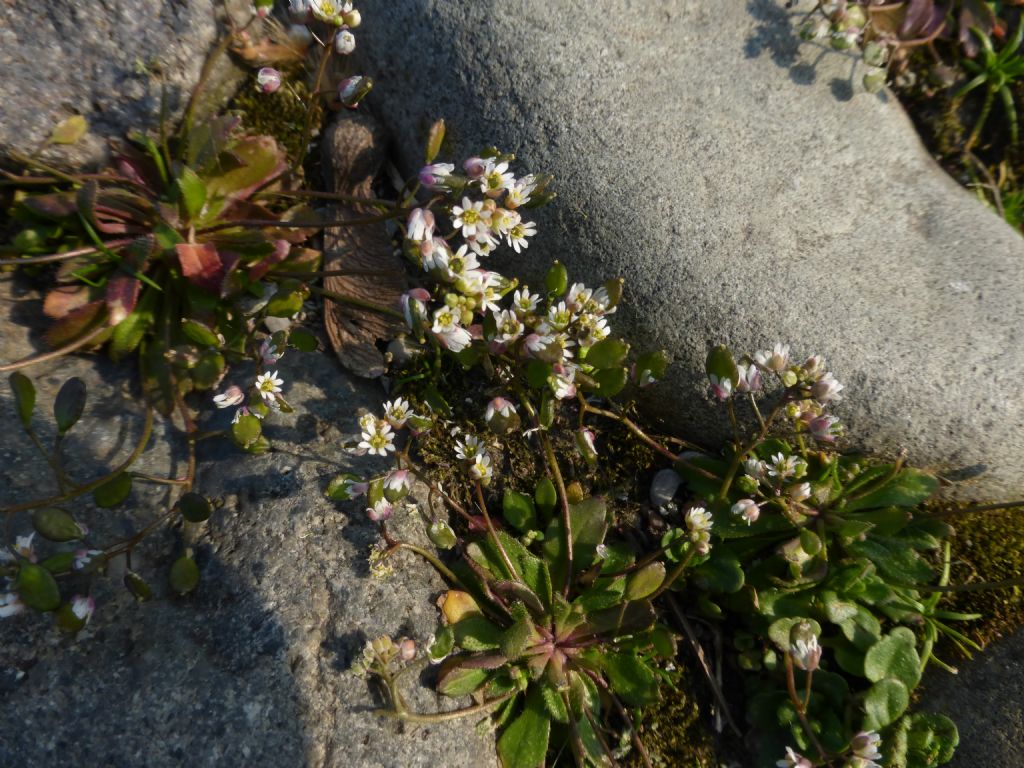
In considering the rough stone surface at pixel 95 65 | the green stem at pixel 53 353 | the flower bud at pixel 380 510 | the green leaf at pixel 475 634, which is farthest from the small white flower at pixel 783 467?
the rough stone surface at pixel 95 65

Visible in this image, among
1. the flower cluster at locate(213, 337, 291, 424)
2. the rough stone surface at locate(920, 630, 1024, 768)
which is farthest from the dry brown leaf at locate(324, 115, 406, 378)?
the rough stone surface at locate(920, 630, 1024, 768)

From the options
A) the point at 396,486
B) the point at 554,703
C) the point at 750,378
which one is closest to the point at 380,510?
the point at 396,486

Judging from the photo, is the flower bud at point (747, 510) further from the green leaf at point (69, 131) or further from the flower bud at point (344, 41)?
the green leaf at point (69, 131)

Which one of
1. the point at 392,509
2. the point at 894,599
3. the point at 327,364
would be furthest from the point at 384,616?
the point at 894,599

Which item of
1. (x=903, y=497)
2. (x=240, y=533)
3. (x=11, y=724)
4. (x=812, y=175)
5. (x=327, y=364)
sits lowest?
(x=11, y=724)

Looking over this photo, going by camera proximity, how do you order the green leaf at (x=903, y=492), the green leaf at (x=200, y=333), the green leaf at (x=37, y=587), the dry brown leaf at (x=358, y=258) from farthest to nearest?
the dry brown leaf at (x=358, y=258)
the green leaf at (x=903, y=492)
the green leaf at (x=200, y=333)
the green leaf at (x=37, y=587)

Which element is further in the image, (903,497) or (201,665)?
(903,497)

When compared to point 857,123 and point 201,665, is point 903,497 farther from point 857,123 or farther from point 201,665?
point 201,665
